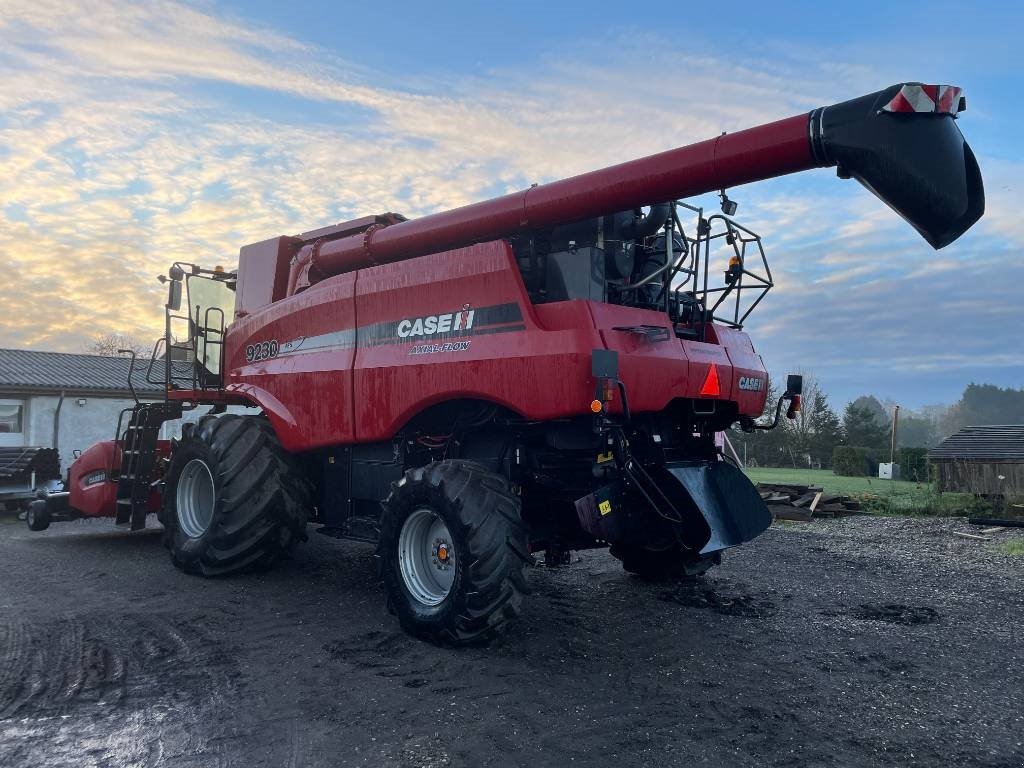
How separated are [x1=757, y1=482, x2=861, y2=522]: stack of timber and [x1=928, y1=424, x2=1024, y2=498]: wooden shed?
2.89 m

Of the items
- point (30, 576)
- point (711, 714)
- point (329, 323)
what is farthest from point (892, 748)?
point (30, 576)

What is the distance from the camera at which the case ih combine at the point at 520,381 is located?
172 inches

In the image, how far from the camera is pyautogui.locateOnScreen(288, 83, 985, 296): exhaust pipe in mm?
3992

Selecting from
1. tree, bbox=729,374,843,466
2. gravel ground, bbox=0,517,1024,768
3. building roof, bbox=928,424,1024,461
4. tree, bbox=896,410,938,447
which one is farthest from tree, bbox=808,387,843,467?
gravel ground, bbox=0,517,1024,768

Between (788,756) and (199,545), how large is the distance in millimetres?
5503

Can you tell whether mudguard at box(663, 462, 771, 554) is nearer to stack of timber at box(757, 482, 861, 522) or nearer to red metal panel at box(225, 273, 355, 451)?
red metal panel at box(225, 273, 355, 451)

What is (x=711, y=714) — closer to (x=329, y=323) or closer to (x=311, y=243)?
(x=329, y=323)

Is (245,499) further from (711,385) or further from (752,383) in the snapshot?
(752,383)

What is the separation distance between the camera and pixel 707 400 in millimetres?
5844

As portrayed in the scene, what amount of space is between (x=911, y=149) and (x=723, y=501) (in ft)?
8.78

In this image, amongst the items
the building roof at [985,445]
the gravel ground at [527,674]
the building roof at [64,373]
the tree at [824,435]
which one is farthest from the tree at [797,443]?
the gravel ground at [527,674]

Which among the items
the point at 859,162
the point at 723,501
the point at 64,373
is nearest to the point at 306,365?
the point at 723,501

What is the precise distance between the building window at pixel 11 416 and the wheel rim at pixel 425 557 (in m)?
→ 19.6

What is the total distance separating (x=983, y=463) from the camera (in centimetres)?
1641
